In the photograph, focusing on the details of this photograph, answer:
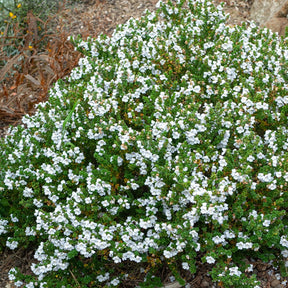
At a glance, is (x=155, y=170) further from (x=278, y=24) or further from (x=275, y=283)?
(x=278, y=24)

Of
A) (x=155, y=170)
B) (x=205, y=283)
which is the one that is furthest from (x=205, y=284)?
(x=155, y=170)

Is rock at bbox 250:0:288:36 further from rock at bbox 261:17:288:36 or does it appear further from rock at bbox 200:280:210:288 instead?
rock at bbox 200:280:210:288

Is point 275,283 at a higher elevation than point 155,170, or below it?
below

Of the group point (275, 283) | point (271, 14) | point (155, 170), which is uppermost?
point (271, 14)

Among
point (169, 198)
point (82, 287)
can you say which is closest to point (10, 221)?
point (82, 287)

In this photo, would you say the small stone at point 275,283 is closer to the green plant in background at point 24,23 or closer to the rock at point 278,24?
the rock at point 278,24

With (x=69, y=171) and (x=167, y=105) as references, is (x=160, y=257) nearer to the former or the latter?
(x=69, y=171)

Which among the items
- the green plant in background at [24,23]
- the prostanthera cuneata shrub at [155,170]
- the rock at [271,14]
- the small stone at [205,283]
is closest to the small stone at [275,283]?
the prostanthera cuneata shrub at [155,170]

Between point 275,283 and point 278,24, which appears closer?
point 275,283

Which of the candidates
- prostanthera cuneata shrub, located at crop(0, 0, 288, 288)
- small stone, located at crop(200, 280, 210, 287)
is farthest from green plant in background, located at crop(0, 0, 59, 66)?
small stone, located at crop(200, 280, 210, 287)
